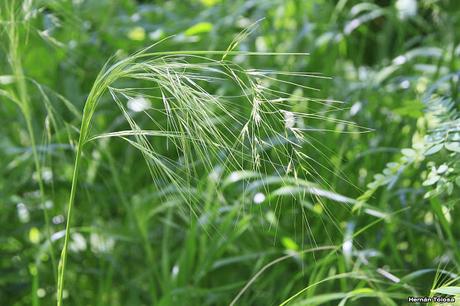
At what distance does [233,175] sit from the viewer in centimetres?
155

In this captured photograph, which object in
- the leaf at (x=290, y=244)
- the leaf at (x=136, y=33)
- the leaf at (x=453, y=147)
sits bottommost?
the leaf at (x=290, y=244)

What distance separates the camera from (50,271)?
1.69 metres

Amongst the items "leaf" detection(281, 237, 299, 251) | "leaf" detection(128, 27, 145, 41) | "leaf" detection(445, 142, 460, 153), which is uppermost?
"leaf" detection(445, 142, 460, 153)

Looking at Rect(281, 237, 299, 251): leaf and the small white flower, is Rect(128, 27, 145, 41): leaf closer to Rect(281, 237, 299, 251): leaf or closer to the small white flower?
the small white flower

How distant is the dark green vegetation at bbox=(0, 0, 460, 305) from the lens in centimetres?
135

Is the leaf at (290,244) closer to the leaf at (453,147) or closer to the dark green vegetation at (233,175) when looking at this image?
the dark green vegetation at (233,175)

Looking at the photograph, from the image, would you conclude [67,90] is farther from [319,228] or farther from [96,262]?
[319,228]

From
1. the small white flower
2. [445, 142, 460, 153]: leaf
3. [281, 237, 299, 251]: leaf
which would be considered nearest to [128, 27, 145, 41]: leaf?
the small white flower

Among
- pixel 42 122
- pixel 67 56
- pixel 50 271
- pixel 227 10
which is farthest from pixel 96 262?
pixel 227 10

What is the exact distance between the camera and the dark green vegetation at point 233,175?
135 centimetres

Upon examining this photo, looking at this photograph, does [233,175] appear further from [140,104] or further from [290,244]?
[140,104]

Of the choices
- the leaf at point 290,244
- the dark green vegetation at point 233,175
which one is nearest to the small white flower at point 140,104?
the dark green vegetation at point 233,175

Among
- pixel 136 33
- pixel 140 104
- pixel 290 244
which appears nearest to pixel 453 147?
pixel 140 104

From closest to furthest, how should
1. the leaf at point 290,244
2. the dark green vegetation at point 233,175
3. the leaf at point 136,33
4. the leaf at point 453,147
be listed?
1. the leaf at point 453,147
2. the dark green vegetation at point 233,175
3. the leaf at point 290,244
4. the leaf at point 136,33
